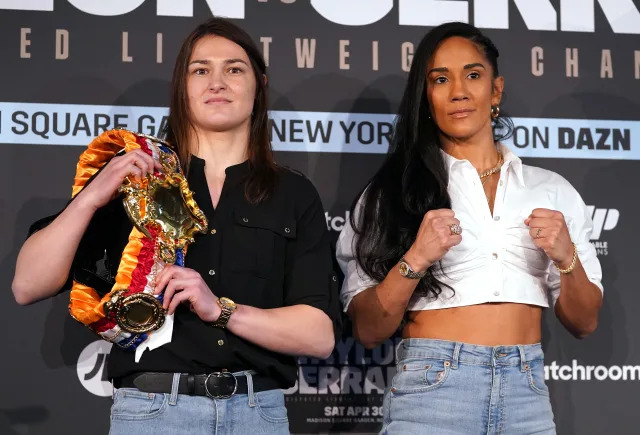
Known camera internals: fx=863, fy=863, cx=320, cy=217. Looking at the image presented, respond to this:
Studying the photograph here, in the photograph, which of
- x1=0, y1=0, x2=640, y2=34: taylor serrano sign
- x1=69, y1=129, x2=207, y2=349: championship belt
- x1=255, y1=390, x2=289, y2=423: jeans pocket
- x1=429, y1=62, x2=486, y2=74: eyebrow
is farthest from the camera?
x1=0, y1=0, x2=640, y2=34: taylor serrano sign

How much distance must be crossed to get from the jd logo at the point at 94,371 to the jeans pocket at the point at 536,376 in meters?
1.54

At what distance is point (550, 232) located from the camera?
8.33 ft

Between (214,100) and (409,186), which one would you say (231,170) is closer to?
(214,100)

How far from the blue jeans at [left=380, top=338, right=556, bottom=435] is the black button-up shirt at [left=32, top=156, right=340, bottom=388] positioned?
31 cm

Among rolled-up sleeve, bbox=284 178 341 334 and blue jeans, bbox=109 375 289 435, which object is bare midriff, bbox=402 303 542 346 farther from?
blue jeans, bbox=109 375 289 435

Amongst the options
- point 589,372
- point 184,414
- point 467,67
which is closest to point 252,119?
point 467,67

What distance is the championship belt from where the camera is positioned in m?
2.17

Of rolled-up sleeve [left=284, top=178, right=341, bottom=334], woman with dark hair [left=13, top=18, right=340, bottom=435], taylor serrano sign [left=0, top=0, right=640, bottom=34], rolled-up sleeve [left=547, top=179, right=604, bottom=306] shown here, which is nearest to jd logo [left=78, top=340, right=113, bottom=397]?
woman with dark hair [left=13, top=18, right=340, bottom=435]

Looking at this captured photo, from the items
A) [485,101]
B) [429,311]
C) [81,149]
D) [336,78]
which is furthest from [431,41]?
[81,149]

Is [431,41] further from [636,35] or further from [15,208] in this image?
[15,208]

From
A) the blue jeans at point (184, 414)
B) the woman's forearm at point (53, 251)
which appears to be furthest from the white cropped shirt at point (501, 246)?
the woman's forearm at point (53, 251)

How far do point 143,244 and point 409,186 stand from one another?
3.12ft

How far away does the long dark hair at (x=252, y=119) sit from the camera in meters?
2.50

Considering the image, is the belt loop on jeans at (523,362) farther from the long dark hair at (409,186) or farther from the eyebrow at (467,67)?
the eyebrow at (467,67)
